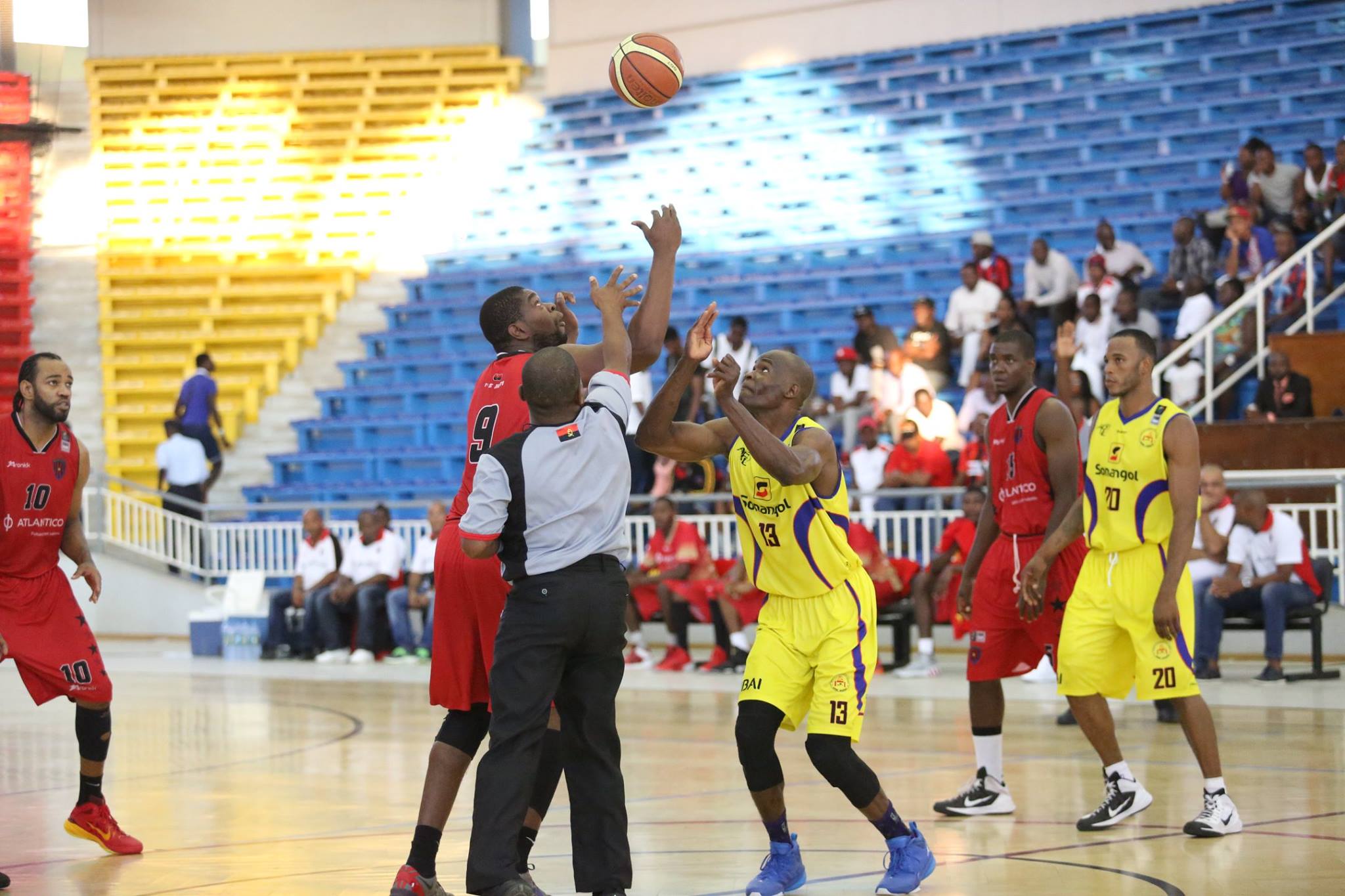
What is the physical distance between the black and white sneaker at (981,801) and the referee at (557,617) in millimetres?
2258

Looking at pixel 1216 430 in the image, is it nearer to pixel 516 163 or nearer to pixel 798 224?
pixel 798 224

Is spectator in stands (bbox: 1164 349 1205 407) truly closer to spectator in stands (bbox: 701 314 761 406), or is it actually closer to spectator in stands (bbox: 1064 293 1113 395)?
spectator in stands (bbox: 1064 293 1113 395)

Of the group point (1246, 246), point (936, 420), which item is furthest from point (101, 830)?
point (1246, 246)

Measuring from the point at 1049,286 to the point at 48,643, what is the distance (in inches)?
463

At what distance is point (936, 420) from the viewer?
15039 mm

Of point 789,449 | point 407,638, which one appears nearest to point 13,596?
point 789,449

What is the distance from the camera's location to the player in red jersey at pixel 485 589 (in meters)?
5.18

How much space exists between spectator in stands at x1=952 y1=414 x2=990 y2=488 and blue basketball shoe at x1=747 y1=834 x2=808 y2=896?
8.07 m

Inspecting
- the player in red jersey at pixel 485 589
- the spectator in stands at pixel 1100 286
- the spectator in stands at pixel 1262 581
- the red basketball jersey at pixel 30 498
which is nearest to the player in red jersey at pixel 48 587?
the red basketball jersey at pixel 30 498

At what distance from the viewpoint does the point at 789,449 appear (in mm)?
5422

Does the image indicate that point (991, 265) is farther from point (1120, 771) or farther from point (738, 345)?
point (1120, 771)

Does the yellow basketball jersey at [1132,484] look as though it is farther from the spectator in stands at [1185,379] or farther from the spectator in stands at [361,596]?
the spectator in stands at [361,596]

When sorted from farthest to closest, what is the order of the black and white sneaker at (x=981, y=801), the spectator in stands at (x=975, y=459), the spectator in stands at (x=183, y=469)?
the spectator in stands at (x=183, y=469) → the spectator in stands at (x=975, y=459) → the black and white sneaker at (x=981, y=801)

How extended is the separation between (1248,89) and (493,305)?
46.6ft
